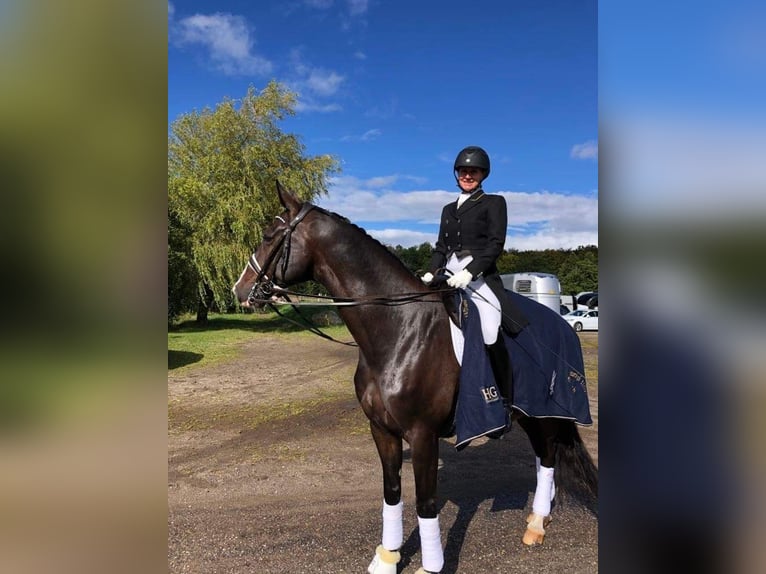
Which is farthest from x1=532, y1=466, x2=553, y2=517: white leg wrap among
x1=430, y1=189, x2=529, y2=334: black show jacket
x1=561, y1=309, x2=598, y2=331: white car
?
x1=561, y1=309, x2=598, y2=331: white car

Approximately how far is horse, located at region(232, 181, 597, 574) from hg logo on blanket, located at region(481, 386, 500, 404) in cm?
24

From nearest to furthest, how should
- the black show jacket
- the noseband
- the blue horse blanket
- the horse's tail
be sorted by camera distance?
the blue horse blanket < the noseband < the black show jacket < the horse's tail

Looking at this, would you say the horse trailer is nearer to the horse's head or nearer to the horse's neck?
the horse's neck

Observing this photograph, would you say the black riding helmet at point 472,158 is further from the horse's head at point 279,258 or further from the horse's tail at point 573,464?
the horse's tail at point 573,464

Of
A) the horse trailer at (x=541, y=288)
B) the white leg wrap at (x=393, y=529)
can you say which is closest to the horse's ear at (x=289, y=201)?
the white leg wrap at (x=393, y=529)

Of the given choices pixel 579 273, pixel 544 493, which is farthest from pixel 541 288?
pixel 544 493

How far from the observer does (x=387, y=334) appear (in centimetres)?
354

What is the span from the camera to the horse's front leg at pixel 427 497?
341cm

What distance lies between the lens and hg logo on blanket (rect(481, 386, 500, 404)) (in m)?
3.38

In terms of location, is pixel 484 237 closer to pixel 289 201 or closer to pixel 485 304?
pixel 485 304
